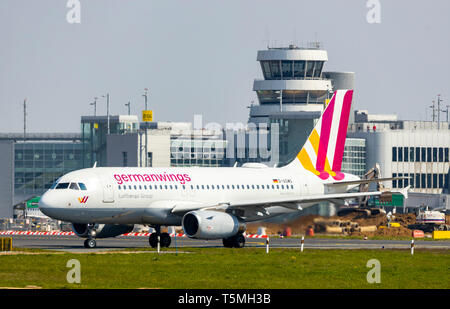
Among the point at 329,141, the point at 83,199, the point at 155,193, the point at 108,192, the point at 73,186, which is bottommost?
the point at 83,199

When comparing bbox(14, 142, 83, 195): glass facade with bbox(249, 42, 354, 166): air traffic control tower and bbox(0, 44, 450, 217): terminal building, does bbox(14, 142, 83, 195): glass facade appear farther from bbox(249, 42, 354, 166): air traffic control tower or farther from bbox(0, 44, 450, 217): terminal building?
bbox(249, 42, 354, 166): air traffic control tower

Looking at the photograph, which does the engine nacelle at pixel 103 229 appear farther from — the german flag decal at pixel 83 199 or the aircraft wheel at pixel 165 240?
the german flag decal at pixel 83 199

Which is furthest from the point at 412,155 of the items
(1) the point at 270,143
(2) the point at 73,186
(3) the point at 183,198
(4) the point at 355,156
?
(2) the point at 73,186

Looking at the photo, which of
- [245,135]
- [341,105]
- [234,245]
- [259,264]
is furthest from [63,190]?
[245,135]

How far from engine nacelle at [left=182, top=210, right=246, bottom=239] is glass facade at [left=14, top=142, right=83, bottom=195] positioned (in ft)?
396

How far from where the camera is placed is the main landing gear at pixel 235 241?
58316 millimetres

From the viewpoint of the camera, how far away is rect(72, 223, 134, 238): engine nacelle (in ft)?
192

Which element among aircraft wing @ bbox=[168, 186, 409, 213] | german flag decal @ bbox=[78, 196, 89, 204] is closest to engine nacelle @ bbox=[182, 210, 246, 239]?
aircraft wing @ bbox=[168, 186, 409, 213]

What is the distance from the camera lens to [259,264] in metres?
44.2

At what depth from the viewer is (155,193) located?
57.9 meters

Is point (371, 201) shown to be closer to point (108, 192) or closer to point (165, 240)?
point (165, 240)

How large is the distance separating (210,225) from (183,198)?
13.7 feet
